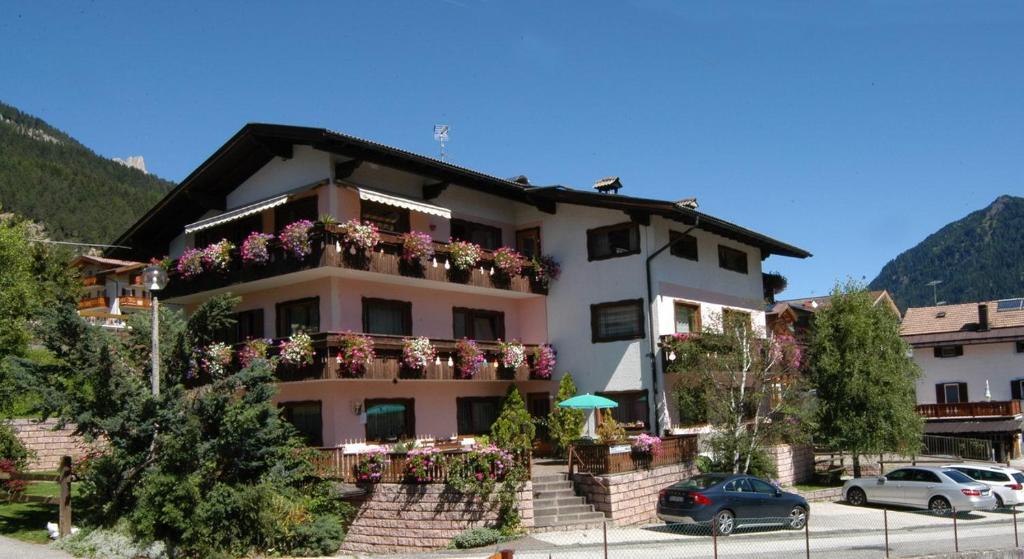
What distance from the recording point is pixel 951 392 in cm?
5434

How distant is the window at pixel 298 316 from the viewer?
2691 cm

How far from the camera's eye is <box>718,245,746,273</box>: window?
34656mm

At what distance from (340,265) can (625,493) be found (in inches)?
391

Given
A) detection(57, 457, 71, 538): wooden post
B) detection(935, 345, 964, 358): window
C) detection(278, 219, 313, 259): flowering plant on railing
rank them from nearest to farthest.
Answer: detection(57, 457, 71, 538): wooden post
detection(278, 219, 313, 259): flowering plant on railing
detection(935, 345, 964, 358): window

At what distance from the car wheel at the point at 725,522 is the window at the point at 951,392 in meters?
37.6

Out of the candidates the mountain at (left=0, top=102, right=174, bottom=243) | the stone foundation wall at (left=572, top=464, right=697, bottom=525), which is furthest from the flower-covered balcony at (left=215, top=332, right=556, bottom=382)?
the mountain at (left=0, top=102, right=174, bottom=243)

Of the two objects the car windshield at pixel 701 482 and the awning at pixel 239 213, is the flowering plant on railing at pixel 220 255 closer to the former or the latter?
the awning at pixel 239 213

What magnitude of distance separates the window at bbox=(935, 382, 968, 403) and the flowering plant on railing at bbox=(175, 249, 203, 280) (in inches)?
1771

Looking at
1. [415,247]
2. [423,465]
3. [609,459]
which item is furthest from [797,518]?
[415,247]

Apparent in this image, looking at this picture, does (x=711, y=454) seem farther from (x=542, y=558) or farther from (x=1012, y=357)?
(x=1012, y=357)

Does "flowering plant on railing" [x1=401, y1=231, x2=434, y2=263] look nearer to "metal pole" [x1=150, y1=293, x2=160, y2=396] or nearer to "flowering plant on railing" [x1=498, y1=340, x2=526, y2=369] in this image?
"flowering plant on railing" [x1=498, y1=340, x2=526, y2=369]

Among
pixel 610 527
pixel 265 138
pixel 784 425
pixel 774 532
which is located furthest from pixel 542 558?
pixel 265 138

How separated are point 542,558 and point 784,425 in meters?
12.6

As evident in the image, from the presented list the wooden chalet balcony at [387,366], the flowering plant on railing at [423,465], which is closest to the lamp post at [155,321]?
the wooden chalet balcony at [387,366]
